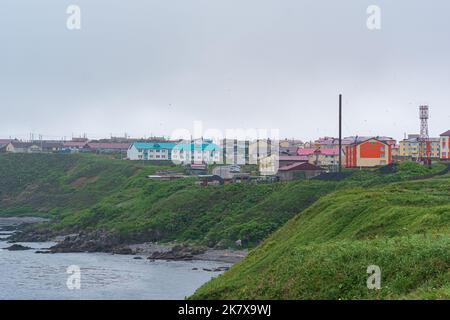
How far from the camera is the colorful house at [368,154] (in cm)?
8462

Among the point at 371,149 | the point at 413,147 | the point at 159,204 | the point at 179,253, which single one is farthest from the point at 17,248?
the point at 413,147

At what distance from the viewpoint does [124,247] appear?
226ft

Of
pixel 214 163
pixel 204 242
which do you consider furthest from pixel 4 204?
pixel 204 242

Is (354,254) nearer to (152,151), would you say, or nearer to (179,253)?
(179,253)

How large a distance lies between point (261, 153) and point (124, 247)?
50.2 m

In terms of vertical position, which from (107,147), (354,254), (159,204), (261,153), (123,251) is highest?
(107,147)

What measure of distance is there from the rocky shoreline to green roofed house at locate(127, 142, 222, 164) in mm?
43458

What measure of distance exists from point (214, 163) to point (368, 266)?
314 feet

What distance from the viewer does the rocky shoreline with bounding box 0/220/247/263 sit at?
204 feet

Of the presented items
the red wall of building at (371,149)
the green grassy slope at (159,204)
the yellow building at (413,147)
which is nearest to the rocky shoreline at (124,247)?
the green grassy slope at (159,204)

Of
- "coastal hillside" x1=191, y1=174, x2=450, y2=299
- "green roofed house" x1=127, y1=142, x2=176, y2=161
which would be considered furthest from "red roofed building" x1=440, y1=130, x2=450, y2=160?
"coastal hillside" x1=191, y1=174, x2=450, y2=299

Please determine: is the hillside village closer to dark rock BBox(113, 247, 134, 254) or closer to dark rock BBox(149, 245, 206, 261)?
dark rock BBox(149, 245, 206, 261)

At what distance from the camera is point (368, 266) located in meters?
22.0
